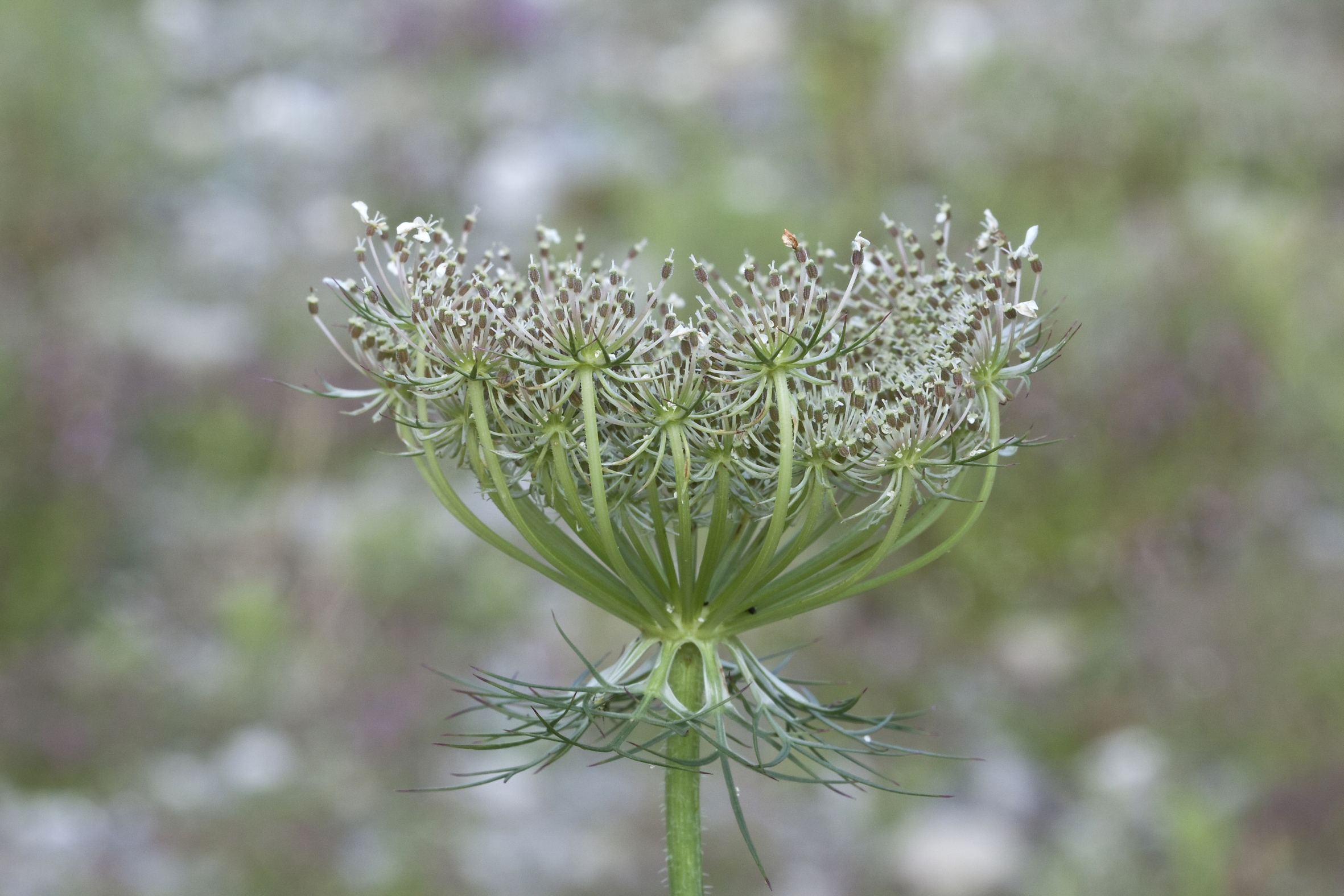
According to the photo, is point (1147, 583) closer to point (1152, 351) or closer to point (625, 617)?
point (1152, 351)

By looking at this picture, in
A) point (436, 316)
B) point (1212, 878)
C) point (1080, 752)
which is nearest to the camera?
point (436, 316)

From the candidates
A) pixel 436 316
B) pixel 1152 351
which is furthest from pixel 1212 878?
pixel 436 316

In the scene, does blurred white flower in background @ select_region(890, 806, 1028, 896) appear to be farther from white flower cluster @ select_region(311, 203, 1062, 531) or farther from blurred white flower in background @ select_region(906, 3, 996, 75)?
blurred white flower in background @ select_region(906, 3, 996, 75)

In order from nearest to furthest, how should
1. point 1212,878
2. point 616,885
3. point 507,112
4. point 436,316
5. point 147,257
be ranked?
1. point 436,316
2. point 1212,878
3. point 616,885
4. point 147,257
5. point 507,112

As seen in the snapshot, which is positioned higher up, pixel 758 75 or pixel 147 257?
pixel 758 75

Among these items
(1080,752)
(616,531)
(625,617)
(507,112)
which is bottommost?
(625,617)

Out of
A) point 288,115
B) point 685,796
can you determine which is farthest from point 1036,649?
point 288,115
